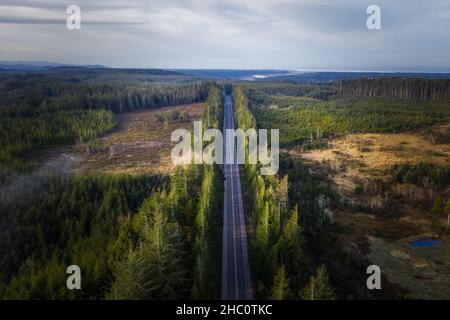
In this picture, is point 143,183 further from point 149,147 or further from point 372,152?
point 372,152

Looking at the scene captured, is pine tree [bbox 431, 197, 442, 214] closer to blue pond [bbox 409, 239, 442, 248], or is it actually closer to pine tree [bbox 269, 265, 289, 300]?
blue pond [bbox 409, 239, 442, 248]

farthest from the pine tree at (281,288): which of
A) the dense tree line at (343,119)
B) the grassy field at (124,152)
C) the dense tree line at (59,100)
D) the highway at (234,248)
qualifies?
the dense tree line at (59,100)

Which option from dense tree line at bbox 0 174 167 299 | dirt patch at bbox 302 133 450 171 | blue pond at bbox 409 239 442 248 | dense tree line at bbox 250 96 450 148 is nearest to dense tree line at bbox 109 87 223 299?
dense tree line at bbox 0 174 167 299

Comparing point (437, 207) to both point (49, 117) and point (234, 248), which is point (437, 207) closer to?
point (234, 248)

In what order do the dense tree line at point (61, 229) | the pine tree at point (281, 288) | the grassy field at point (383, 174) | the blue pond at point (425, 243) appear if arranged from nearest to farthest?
the pine tree at point (281, 288) → the dense tree line at point (61, 229) → the grassy field at point (383, 174) → the blue pond at point (425, 243)

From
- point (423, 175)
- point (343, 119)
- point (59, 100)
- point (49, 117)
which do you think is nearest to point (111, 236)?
point (423, 175)

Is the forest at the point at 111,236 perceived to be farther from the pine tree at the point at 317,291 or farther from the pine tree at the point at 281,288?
the pine tree at the point at 317,291
